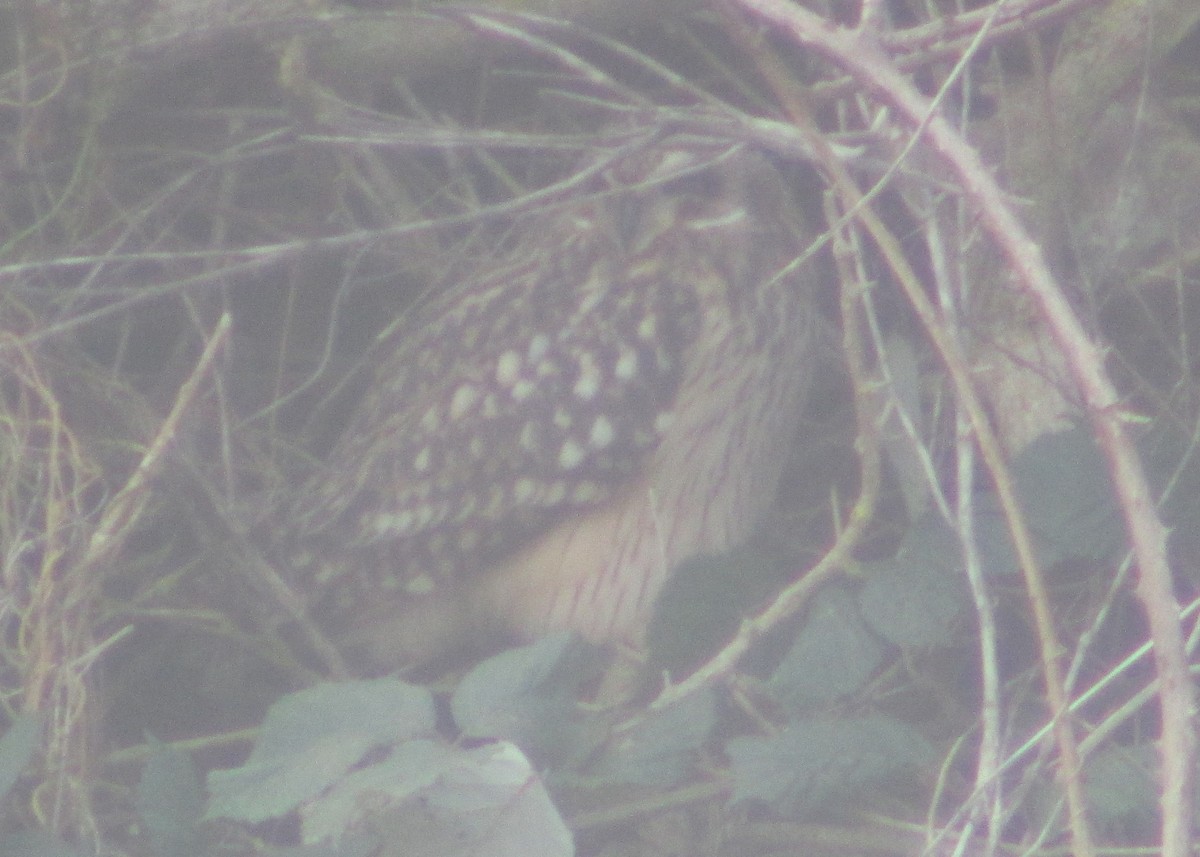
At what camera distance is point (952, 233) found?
200 cm

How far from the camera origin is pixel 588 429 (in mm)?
2158

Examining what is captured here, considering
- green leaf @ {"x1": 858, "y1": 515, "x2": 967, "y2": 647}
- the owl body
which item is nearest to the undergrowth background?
green leaf @ {"x1": 858, "y1": 515, "x2": 967, "y2": 647}

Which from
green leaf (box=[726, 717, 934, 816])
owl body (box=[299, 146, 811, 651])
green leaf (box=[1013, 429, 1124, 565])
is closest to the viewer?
green leaf (box=[726, 717, 934, 816])

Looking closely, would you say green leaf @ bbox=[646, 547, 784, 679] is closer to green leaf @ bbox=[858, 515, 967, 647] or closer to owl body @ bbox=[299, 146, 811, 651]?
green leaf @ bbox=[858, 515, 967, 647]

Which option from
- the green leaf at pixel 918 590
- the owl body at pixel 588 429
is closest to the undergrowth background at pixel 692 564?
the green leaf at pixel 918 590

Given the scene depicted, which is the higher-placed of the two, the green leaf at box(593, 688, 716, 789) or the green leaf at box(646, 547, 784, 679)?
the green leaf at box(646, 547, 784, 679)

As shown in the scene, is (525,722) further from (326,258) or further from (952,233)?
(326,258)

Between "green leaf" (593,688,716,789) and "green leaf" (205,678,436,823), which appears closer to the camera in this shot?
"green leaf" (205,678,436,823)

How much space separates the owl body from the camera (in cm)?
218

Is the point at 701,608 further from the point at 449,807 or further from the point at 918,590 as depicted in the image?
the point at 449,807

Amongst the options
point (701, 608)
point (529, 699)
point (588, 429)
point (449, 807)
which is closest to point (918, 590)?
point (701, 608)

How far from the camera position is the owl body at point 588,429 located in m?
2.18

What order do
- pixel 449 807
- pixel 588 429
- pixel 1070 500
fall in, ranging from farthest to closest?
pixel 588 429, pixel 1070 500, pixel 449 807

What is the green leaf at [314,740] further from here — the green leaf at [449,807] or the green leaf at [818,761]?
the green leaf at [818,761]
